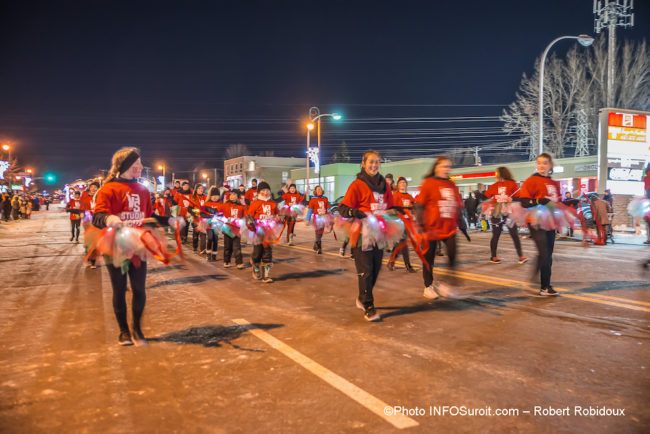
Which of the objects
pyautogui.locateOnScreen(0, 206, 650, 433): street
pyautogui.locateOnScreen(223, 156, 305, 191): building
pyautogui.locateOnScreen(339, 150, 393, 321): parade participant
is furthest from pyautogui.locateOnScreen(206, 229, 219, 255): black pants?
pyautogui.locateOnScreen(223, 156, 305, 191): building

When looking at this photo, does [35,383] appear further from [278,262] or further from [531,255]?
[531,255]

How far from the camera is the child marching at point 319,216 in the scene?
1313cm

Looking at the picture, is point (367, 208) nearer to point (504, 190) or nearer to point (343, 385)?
point (343, 385)

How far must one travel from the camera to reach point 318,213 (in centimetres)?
1359

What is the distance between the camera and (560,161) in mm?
36688

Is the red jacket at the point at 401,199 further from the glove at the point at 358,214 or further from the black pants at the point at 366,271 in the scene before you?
the glove at the point at 358,214

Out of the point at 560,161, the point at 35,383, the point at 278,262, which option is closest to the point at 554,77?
the point at 560,161

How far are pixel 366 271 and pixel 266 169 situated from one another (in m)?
81.9

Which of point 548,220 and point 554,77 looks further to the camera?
point 554,77

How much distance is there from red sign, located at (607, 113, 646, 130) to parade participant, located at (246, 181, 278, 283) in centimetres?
1883

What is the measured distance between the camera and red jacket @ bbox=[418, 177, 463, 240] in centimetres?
632

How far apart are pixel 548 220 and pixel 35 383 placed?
662cm

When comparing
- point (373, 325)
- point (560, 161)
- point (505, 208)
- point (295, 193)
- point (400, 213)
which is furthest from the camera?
point (560, 161)

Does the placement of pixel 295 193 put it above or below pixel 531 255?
above
